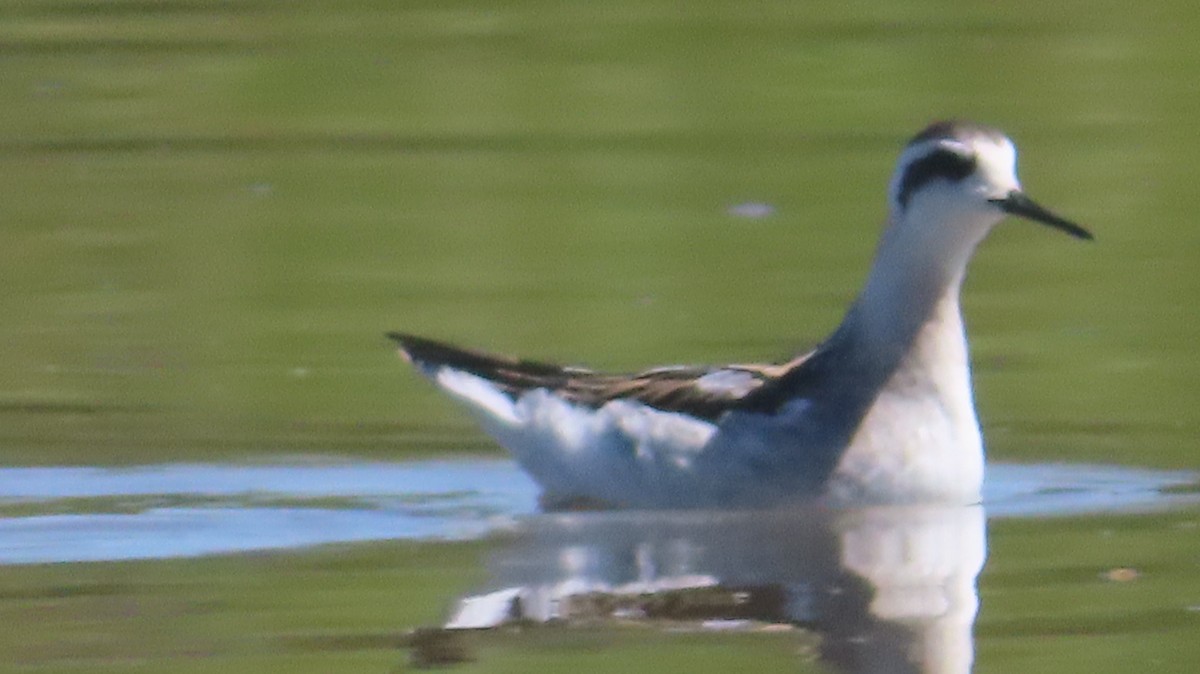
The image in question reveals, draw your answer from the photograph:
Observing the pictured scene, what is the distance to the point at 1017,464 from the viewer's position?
11.6 metres

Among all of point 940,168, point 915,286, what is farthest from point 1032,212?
point 915,286

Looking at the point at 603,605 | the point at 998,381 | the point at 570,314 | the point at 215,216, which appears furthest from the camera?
the point at 215,216

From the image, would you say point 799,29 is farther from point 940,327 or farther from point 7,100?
point 940,327

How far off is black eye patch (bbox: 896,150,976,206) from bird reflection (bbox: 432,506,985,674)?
3.79ft

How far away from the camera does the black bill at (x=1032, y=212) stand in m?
10.9

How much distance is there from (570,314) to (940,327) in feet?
9.35

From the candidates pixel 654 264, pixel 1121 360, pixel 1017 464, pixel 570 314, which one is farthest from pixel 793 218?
pixel 1017 464

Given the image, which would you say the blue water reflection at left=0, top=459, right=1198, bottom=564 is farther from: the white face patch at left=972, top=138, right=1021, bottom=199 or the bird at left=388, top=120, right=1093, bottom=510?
the white face patch at left=972, top=138, right=1021, bottom=199

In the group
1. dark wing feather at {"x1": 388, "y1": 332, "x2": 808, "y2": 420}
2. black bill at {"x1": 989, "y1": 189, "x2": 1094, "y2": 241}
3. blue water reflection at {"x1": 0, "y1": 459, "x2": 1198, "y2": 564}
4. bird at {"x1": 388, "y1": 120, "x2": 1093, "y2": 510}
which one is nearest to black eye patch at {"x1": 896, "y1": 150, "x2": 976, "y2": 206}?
bird at {"x1": 388, "y1": 120, "x2": 1093, "y2": 510}

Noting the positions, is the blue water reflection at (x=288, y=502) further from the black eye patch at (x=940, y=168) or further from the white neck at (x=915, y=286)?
the black eye patch at (x=940, y=168)

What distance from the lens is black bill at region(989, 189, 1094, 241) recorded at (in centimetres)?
1086

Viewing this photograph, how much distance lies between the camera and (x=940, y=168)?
1107 centimetres

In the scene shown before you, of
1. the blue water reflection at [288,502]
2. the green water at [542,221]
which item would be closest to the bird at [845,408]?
the blue water reflection at [288,502]

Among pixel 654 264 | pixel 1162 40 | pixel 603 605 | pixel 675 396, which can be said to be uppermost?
pixel 1162 40
